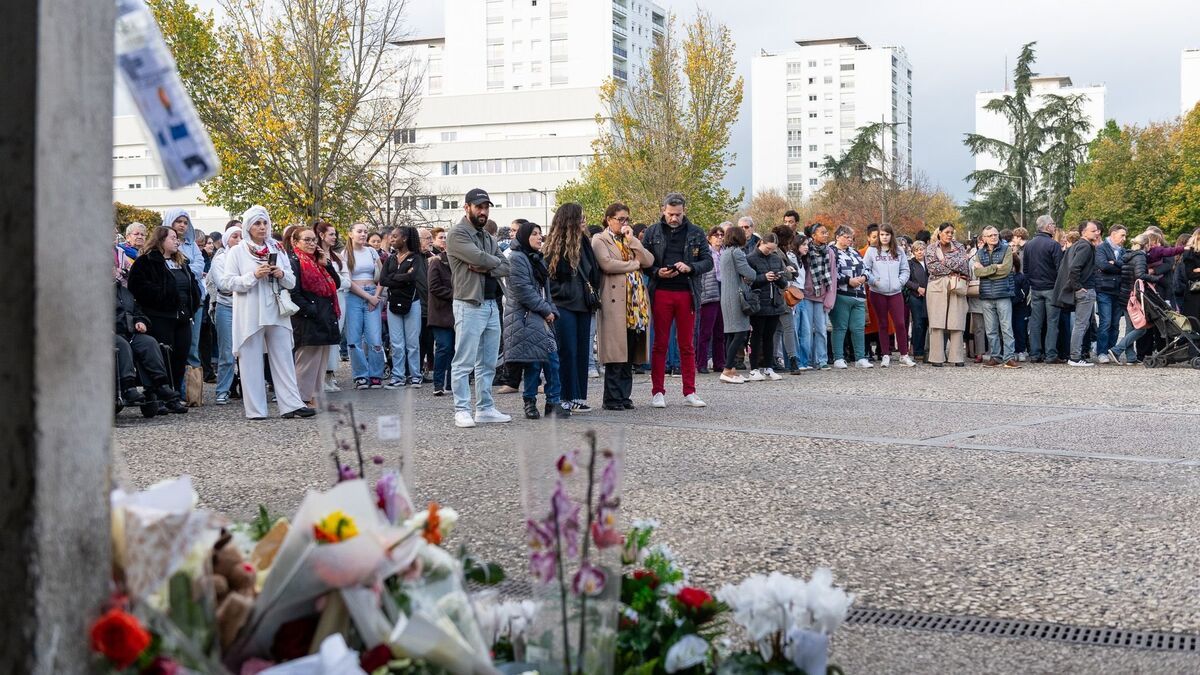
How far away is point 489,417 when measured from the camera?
10.9 metres

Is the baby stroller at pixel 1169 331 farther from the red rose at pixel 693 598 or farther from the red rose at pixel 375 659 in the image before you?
the red rose at pixel 375 659

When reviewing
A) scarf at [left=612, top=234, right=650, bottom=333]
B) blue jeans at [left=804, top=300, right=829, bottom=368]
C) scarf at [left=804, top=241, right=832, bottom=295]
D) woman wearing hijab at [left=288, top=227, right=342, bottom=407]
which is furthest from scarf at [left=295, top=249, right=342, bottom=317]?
blue jeans at [left=804, top=300, right=829, bottom=368]

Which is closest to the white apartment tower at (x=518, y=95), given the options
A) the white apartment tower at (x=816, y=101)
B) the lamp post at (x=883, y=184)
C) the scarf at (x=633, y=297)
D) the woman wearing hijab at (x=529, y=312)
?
the lamp post at (x=883, y=184)

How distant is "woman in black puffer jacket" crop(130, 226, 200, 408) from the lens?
1213 cm

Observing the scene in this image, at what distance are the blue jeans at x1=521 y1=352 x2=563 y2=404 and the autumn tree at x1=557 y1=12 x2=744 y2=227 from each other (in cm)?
3217

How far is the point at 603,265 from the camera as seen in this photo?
38.7 ft

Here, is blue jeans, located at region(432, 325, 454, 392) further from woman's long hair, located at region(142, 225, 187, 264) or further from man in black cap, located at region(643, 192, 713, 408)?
woman's long hair, located at region(142, 225, 187, 264)

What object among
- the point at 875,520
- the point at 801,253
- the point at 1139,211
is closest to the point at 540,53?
the point at 1139,211

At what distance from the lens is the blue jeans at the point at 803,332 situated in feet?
58.1

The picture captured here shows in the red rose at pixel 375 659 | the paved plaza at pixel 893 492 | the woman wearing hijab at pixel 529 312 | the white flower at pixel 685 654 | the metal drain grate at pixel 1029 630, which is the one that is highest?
the woman wearing hijab at pixel 529 312

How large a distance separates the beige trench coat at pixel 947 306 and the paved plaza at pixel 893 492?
4.92 meters

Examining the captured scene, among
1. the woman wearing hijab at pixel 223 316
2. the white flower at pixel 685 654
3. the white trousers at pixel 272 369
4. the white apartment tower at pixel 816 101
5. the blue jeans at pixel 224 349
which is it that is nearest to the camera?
the white flower at pixel 685 654

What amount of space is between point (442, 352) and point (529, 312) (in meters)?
3.09

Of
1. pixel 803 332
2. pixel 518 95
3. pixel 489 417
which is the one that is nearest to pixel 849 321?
pixel 803 332
